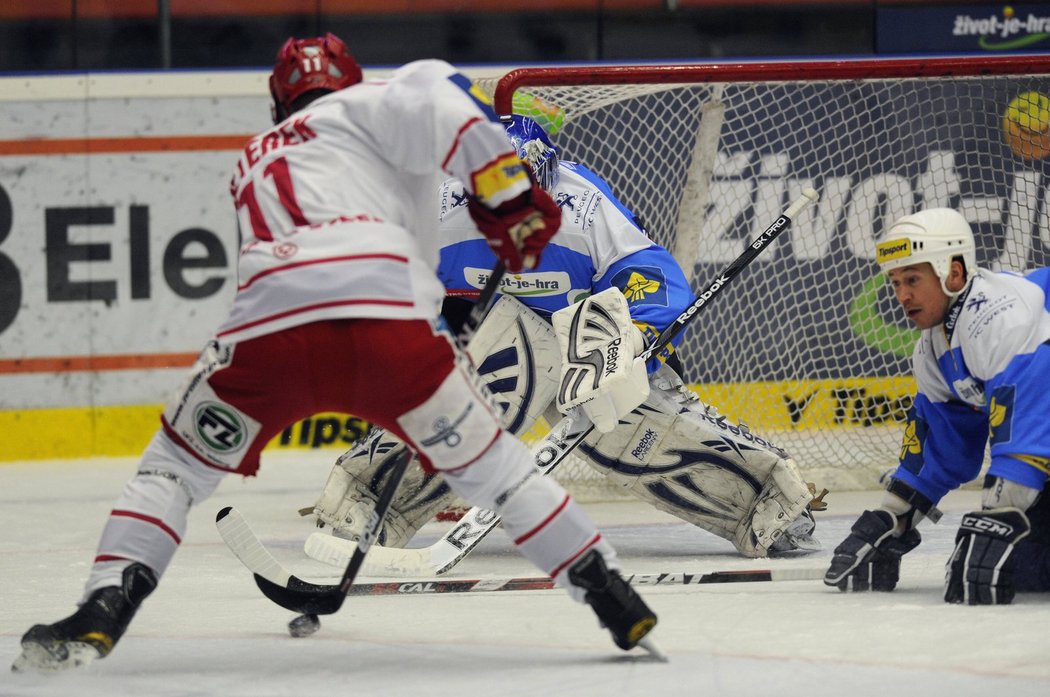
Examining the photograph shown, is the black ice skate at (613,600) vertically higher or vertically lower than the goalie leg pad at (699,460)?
higher

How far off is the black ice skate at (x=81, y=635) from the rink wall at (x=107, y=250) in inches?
139

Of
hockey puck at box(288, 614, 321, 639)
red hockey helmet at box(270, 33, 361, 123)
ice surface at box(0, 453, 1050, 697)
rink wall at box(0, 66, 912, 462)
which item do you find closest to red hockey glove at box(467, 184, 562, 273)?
red hockey helmet at box(270, 33, 361, 123)

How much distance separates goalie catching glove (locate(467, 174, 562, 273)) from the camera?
247 centimetres

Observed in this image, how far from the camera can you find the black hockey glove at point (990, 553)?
2.89m

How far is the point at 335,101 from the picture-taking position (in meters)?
2.58

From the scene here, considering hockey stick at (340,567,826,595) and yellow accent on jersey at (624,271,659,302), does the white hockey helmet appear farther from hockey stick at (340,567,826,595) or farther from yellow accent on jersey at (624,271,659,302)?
yellow accent on jersey at (624,271,659,302)

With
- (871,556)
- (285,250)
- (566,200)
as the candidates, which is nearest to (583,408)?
(566,200)

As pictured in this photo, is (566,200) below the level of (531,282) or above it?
above

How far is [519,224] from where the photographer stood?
8.14 feet

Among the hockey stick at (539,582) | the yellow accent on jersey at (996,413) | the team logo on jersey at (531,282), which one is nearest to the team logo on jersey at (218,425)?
the hockey stick at (539,582)

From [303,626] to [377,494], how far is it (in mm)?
1095

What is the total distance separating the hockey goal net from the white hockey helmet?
2.17 m

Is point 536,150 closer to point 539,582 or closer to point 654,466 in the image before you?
point 654,466

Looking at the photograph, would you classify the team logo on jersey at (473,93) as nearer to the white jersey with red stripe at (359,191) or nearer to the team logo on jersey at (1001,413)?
the white jersey with red stripe at (359,191)
